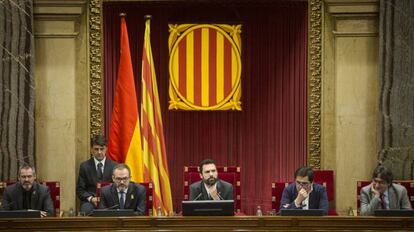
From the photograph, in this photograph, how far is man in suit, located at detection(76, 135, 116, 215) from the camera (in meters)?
8.09

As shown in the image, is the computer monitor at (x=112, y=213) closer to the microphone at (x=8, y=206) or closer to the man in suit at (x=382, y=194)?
the microphone at (x=8, y=206)

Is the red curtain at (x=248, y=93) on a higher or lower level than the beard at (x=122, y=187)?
higher

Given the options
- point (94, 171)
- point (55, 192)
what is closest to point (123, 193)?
point (55, 192)

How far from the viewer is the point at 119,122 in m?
8.40

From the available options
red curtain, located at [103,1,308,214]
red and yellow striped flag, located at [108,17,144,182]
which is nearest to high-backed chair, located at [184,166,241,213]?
red and yellow striped flag, located at [108,17,144,182]

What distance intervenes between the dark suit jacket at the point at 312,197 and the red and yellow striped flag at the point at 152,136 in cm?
141

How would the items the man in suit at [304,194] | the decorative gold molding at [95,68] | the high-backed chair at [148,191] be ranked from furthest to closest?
the decorative gold molding at [95,68] → the high-backed chair at [148,191] → the man in suit at [304,194]

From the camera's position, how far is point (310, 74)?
8.67 m

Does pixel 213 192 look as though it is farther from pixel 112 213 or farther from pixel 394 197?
pixel 394 197

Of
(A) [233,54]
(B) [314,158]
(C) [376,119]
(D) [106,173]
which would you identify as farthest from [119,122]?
(C) [376,119]

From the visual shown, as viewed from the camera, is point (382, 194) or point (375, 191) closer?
point (375, 191)

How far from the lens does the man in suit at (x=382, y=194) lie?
707cm

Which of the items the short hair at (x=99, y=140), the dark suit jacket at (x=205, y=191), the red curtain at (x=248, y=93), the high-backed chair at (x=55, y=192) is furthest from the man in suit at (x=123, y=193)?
the red curtain at (x=248, y=93)

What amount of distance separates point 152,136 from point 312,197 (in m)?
1.82
